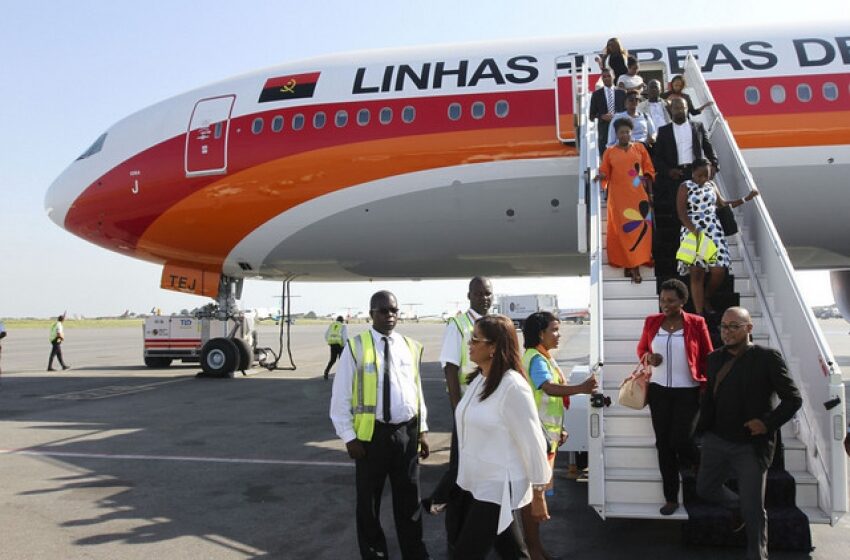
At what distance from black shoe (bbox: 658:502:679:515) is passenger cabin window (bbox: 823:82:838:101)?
7.41m

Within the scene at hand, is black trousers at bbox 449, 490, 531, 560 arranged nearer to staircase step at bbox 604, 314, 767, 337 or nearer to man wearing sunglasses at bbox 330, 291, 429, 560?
man wearing sunglasses at bbox 330, 291, 429, 560

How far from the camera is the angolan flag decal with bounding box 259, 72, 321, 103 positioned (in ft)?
38.2

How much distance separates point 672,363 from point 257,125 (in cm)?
894

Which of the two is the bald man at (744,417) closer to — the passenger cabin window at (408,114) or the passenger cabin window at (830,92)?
the passenger cabin window at (830,92)

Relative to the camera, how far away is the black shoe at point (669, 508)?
14.7 feet

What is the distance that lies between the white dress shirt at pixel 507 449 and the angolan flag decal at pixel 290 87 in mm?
9293

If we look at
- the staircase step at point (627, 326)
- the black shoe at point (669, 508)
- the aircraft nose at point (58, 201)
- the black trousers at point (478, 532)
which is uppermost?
the aircraft nose at point (58, 201)

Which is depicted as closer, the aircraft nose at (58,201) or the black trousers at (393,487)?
the black trousers at (393,487)

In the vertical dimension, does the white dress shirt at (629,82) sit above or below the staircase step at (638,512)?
above

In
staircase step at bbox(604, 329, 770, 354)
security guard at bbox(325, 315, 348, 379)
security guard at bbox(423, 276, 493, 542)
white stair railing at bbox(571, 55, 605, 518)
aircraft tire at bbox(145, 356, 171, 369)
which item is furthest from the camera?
aircraft tire at bbox(145, 356, 171, 369)

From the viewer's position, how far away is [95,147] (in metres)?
13.4

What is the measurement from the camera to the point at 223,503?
5.80 meters

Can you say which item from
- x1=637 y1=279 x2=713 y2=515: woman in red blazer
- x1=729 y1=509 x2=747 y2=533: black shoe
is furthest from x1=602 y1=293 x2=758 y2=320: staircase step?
x1=729 y1=509 x2=747 y2=533: black shoe

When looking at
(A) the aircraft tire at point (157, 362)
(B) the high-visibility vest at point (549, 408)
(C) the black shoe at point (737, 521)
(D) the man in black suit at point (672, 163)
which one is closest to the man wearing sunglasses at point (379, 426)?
(B) the high-visibility vest at point (549, 408)
